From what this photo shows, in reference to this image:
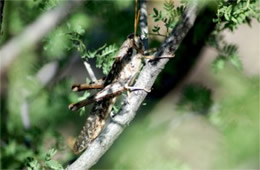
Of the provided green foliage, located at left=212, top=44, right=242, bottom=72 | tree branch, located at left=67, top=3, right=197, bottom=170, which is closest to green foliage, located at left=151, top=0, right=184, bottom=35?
tree branch, located at left=67, top=3, right=197, bottom=170

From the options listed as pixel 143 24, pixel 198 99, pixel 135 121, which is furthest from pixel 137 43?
pixel 135 121

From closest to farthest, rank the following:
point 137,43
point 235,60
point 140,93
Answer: point 140,93 → point 137,43 → point 235,60

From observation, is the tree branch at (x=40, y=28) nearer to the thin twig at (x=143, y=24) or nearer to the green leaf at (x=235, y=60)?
the thin twig at (x=143, y=24)

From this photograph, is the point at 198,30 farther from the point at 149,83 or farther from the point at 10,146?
the point at 10,146

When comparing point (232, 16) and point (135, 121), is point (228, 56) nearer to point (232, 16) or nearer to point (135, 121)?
point (232, 16)

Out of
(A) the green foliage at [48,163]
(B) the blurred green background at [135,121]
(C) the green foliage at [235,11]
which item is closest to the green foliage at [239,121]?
(B) the blurred green background at [135,121]
